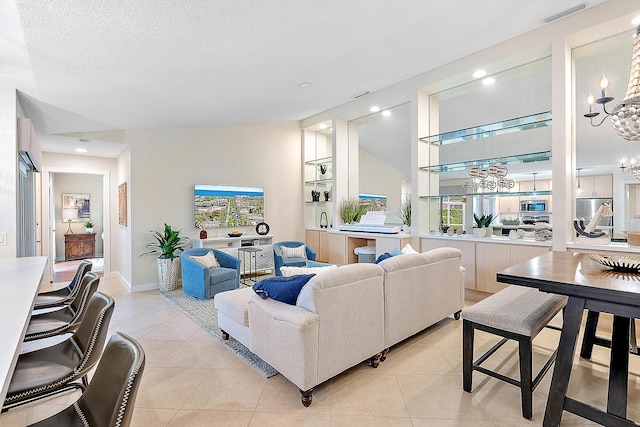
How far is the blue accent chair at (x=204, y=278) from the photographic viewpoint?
4.43 metres

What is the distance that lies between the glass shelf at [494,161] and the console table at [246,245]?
126 inches

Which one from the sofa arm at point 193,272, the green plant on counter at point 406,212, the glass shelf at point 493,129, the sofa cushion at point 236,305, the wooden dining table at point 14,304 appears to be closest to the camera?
the wooden dining table at point 14,304

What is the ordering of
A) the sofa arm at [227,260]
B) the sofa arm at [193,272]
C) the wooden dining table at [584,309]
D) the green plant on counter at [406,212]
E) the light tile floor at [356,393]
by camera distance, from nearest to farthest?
1. the wooden dining table at [584,309]
2. the light tile floor at [356,393]
3. the sofa arm at [193,272]
4. the sofa arm at [227,260]
5. the green plant on counter at [406,212]

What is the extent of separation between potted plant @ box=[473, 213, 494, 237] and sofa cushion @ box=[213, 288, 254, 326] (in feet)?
9.84

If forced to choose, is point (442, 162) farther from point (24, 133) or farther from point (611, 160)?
point (24, 133)

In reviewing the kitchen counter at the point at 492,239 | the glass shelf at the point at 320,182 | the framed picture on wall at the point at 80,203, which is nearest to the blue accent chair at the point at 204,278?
the glass shelf at the point at 320,182

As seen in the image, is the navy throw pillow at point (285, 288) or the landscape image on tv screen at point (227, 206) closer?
the navy throw pillow at point (285, 288)

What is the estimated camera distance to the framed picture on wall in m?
8.49

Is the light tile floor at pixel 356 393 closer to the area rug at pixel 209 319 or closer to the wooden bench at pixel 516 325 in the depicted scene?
the area rug at pixel 209 319

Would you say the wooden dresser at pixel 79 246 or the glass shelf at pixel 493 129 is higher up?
the glass shelf at pixel 493 129

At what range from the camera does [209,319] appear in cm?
372

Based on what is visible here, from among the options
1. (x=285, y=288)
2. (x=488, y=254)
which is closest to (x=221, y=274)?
(x=285, y=288)

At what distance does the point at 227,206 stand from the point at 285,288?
3990 millimetres

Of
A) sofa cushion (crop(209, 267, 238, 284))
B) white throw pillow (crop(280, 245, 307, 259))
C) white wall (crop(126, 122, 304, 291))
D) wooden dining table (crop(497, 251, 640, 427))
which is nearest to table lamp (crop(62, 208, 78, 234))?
white wall (crop(126, 122, 304, 291))
